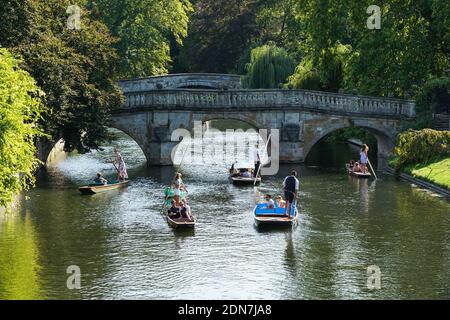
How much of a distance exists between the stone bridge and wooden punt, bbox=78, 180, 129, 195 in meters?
6.53

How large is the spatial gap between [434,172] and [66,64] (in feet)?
59.1

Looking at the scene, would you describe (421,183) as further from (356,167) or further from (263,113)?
(263,113)

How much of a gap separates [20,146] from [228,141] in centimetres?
3792

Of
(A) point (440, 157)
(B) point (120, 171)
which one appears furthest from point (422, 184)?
(B) point (120, 171)

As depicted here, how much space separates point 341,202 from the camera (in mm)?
34938

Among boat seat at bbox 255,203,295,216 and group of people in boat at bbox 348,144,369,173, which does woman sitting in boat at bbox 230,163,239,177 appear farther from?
boat seat at bbox 255,203,295,216

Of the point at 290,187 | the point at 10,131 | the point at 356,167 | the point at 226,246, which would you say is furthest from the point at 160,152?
the point at 10,131

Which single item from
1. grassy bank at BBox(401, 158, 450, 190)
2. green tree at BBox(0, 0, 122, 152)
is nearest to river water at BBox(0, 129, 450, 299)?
grassy bank at BBox(401, 158, 450, 190)

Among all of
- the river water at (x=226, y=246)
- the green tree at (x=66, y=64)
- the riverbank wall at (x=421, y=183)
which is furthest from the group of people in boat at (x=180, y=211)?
the riverbank wall at (x=421, y=183)

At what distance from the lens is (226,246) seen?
88.2 ft

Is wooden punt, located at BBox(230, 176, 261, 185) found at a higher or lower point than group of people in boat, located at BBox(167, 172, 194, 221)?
higher

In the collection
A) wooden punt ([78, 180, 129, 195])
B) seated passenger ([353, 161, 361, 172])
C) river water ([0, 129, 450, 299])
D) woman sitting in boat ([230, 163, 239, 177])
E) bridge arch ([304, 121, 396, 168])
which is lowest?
river water ([0, 129, 450, 299])

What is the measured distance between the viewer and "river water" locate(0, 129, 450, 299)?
22.3 m

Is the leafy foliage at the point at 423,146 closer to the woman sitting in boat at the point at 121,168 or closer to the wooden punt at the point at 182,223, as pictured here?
the woman sitting in boat at the point at 121,168
